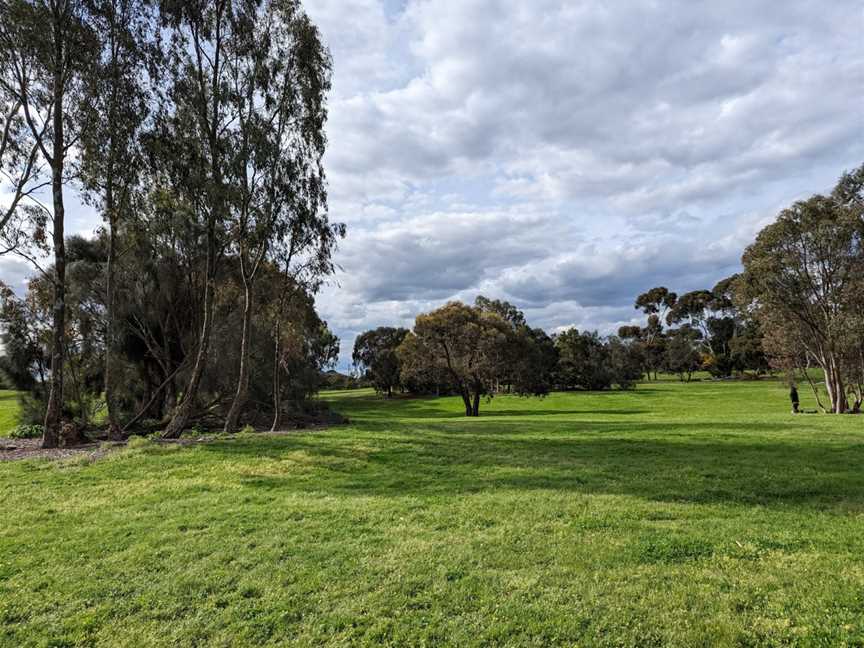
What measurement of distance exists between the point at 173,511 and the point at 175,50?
18.6 metres

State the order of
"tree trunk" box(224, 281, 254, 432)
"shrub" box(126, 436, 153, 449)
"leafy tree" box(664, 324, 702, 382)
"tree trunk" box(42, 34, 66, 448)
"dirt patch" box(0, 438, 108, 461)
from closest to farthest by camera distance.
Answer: "dirt patch" box(0, 438, 108, 461), "shrub" box(126, 436, 153, 449), "tree trunk" box(42, 34, 66, 448), "tree trunk" box(224, 281, 254, 432), "leafy tree" box(664, 324, 702, 382)

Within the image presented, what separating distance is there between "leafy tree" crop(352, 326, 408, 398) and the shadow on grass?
5068 cm

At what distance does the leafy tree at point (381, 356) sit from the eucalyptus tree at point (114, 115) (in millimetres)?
47822

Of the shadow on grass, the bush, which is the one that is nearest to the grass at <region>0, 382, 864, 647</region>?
the shadow on grass

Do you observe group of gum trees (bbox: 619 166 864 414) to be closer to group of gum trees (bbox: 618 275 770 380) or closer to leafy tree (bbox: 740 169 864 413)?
leafy tree (bbox: 740 169 864 413)

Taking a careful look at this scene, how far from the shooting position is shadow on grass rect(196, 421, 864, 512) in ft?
28.2

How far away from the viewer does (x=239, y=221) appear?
1975cm

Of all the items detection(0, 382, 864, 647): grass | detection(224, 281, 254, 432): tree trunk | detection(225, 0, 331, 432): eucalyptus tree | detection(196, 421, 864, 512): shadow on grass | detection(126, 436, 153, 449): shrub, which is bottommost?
detection(196, 421, 864, 512): shadow on grass

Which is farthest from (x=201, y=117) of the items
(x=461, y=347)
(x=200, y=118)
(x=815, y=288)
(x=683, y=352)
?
(x=683, y=352)

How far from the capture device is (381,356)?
240 ft

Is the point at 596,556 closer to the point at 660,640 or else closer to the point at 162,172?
the point at 660,640

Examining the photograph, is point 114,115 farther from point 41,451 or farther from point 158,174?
point 41,451

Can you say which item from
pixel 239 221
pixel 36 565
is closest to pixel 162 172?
pixel 239 221

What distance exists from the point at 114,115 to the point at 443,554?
66.9ft
